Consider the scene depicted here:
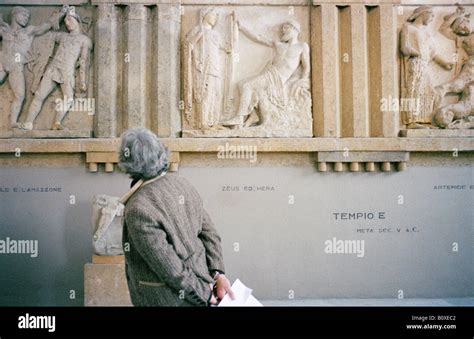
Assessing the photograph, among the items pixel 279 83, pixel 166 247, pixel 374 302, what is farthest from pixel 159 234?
pixel 374 302

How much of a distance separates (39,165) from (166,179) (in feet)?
12.0

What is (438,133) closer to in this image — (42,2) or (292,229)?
(292,229)

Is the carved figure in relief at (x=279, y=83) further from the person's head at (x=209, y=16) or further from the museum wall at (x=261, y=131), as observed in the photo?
the person's head at (x=209, y=16)

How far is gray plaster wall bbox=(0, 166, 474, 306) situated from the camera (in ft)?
19.6

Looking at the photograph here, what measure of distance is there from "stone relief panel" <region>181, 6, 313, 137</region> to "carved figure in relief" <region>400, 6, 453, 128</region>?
124 centimetres

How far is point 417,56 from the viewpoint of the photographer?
20.5ft

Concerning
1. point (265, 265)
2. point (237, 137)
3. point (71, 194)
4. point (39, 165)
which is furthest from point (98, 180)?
point (265, 265)

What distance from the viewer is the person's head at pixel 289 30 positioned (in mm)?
6242

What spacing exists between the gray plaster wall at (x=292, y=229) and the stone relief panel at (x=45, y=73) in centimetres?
59

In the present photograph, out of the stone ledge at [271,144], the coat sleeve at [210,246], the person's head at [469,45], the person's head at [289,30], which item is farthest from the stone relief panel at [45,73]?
the person's head at [469,45]

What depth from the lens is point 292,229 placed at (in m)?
6.05

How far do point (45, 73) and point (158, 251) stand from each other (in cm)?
424

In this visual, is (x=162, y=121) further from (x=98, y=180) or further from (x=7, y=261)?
(x=7, y=261)

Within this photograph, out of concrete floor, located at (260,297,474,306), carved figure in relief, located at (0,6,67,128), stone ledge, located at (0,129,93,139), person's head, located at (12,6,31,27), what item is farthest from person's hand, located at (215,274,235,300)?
person's head, located at (12,6,31,27)
